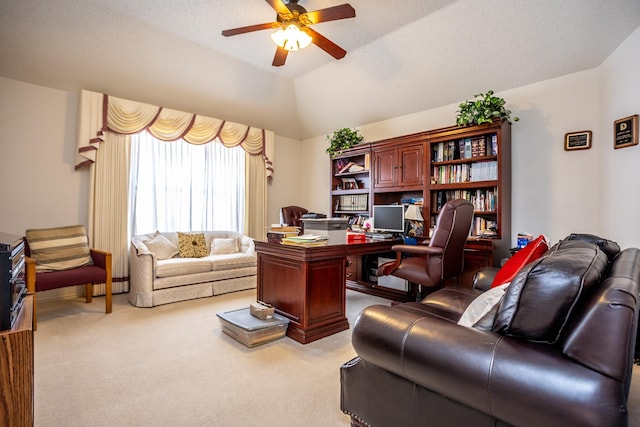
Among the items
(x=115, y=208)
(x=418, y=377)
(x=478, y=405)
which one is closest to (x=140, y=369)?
(x=418, y=377)

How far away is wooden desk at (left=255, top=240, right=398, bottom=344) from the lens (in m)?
2.57

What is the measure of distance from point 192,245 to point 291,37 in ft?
9.73

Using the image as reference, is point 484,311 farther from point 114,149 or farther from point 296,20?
point 114,149

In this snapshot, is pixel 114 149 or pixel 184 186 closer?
pixel 114 149

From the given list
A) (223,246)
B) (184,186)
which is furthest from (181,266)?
(184,186)

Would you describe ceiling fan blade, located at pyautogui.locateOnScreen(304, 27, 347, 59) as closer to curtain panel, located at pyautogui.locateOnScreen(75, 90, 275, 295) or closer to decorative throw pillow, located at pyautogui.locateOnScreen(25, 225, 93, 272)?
curtain panel, located at pyautogui.locateOnScreen(75, 90, 275, 295)

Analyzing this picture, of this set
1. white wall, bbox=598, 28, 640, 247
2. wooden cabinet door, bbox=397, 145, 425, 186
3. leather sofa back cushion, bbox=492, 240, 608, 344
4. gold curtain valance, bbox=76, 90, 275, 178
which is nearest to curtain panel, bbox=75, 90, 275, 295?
gold curtain valance, bbox=76, 90, 275, 178

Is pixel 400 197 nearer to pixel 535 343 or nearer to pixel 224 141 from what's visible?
pixel 224 141

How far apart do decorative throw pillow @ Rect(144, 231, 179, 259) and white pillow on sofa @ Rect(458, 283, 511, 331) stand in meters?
3.81

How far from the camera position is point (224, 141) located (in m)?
5.08

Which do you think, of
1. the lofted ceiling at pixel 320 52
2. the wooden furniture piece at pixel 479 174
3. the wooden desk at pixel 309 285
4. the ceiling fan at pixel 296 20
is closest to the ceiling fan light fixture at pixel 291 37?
the ceiling fan at pixel 296 20

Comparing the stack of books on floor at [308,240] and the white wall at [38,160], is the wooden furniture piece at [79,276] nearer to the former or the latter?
the white wall at [38,160]

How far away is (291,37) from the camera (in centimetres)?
271

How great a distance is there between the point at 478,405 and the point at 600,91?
3487mm
